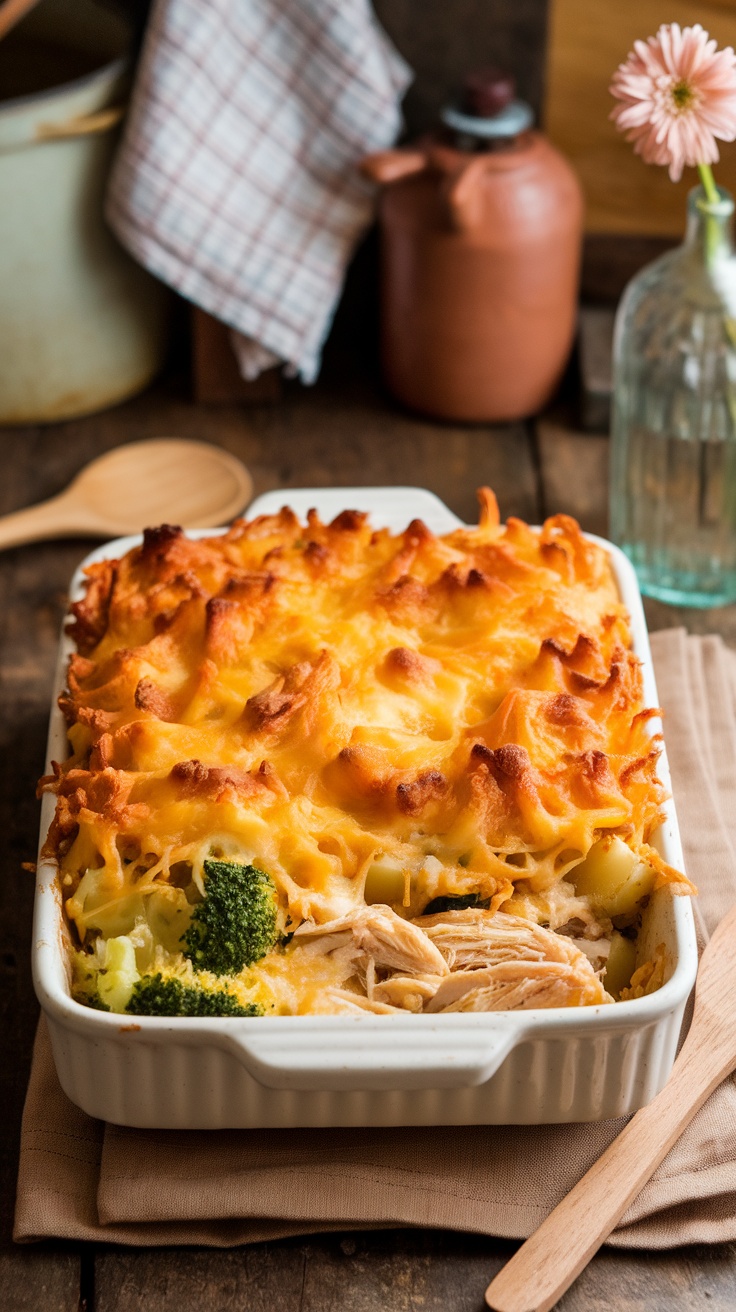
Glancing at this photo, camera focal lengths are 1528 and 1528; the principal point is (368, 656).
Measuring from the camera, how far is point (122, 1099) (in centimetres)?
190

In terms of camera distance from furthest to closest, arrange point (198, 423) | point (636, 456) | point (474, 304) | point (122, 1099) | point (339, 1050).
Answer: point (198, 423)
point (474, 304)
point (636, 456)
point (122, 1099)
point (339, 1050)

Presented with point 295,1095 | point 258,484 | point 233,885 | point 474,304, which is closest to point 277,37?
point 474,304

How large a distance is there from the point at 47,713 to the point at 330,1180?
49.4 inches

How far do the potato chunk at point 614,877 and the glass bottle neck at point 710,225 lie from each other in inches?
54.7

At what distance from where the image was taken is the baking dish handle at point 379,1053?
5.79 ft

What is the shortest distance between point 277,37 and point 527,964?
2567 millimetres

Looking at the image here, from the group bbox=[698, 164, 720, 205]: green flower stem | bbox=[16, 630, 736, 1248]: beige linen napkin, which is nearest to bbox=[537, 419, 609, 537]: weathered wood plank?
bbox=[698, 164, 720, 205]: green flower stem

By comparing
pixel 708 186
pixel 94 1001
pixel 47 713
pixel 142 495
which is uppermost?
pixel 708 186

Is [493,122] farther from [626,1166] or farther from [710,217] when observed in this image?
[626,1166]

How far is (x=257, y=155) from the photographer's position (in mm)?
3662

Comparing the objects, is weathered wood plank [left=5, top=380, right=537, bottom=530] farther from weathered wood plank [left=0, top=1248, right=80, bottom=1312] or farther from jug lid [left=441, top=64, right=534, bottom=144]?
weathered wood plank [left=0, top=1248, right=80, bottom=1312]

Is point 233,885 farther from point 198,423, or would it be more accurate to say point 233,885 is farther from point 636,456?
point 198,423

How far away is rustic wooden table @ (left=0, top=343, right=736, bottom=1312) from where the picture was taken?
6.13ft

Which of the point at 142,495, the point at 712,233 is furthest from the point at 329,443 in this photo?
the point at 712,233
